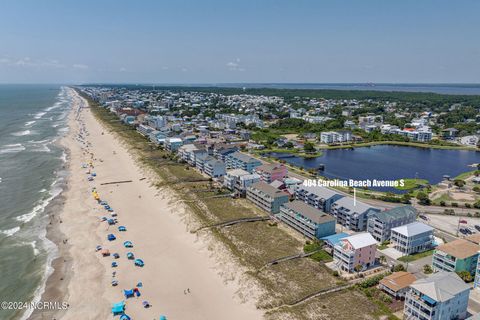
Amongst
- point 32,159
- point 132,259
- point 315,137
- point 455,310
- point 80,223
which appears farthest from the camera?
point 315,137

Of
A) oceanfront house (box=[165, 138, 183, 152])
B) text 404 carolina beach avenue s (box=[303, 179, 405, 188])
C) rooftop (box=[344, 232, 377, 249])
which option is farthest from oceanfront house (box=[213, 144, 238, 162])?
rooftop (box=[344, 232, 377, 249])

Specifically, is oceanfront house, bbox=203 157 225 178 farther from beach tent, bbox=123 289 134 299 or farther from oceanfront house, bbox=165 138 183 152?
beach tent, bbox=123 289 134 299

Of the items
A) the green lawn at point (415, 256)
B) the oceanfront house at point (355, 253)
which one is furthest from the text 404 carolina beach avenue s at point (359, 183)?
the oceanfront house at point (355, 253)

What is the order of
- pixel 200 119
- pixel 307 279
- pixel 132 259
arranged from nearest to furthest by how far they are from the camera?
pixel 307 279
pixel 132 259
pixel 200 119

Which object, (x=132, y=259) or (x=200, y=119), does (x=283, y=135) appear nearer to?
(x=200, y=119)

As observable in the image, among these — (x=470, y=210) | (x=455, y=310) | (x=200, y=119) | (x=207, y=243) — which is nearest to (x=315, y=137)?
(x=200, y=119)

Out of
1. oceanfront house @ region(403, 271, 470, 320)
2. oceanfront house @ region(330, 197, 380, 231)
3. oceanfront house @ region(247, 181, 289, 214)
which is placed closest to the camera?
oceanfront house @ region(403, 271, 470, 320)

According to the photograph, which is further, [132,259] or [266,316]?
[132,259]
